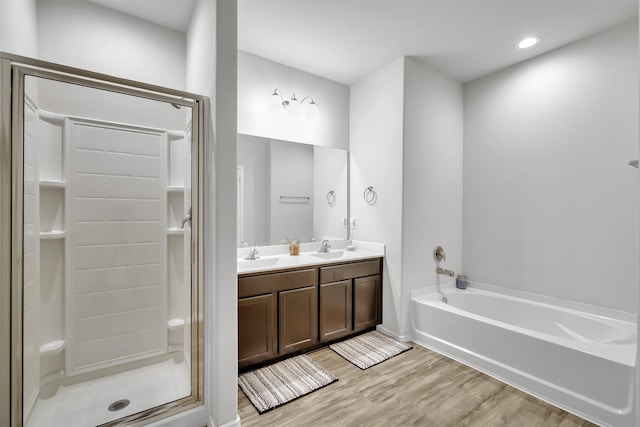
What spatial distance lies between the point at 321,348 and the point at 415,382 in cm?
86

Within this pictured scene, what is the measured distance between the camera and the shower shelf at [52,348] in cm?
173

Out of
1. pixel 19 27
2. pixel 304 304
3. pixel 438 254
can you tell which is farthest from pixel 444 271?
pixel 19 27

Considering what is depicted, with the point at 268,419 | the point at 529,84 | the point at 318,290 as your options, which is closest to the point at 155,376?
the point at 268,419

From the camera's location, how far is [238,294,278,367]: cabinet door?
7.13ft

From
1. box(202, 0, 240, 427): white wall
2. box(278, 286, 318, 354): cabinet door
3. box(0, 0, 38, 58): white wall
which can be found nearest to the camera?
box(0, 0, 38, 58): white wall

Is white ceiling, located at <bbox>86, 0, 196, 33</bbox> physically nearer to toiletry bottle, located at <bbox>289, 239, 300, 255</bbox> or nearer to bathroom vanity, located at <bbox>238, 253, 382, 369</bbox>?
bathroom vanity, located at <bbox>238, 253, 382, 369</bbox>

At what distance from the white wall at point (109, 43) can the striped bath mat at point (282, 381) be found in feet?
7.80

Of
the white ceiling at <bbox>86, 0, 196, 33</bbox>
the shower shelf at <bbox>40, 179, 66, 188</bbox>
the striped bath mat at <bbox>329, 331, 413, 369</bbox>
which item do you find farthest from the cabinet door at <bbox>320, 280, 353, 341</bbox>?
the white ceiling at <bbox>86, 0, 196, 33</bbox>

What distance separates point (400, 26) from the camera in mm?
2289

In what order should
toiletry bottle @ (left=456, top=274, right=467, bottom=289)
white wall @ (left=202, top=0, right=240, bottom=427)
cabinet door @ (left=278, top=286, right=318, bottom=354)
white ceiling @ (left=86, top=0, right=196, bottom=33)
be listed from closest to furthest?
white wall @ (left=202, top=0, right=240, bottom=427)
white ceiling @ (left=86, top=0, right=196, bottom=33)
cabinet door @ (left=278, top=286, right=318, bottom=354)
toiletry bottle @ (left=456, top=274, right=467, bottom=289)

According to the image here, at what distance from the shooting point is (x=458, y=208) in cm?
327

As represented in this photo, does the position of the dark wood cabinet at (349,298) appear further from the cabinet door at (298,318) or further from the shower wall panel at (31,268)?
the shower wall panel at (31,268)

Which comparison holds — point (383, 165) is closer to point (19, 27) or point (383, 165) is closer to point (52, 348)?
point (19, 27)

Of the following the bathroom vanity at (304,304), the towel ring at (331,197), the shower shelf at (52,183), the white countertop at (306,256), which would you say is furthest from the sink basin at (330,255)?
the shower shelf at (52,183)
